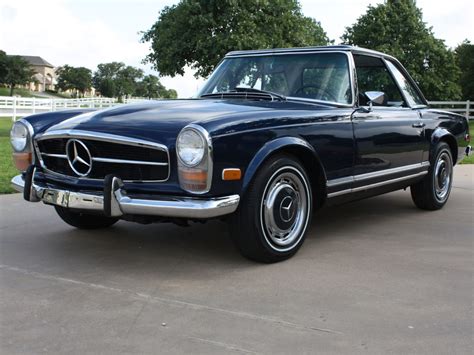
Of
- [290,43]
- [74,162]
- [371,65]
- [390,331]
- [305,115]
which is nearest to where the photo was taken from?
[390,331]

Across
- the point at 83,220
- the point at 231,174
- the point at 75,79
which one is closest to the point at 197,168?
the point at 231,174

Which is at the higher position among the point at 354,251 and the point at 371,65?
the point at 371,65

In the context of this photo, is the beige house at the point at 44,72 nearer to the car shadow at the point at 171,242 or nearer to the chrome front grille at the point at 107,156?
the car shadow at the point at 171,242

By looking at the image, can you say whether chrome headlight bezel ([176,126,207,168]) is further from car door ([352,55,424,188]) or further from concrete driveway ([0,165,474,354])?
car door ([352,55,424,188])

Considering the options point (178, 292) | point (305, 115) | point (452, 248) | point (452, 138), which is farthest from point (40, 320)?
point (452, 138)

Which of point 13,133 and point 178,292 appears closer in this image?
point 178,292

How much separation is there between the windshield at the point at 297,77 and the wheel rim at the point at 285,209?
3.29 feet

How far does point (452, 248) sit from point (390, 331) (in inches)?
77.2

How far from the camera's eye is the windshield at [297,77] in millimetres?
4699

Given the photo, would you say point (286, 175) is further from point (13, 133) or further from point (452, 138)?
point (452, 138)

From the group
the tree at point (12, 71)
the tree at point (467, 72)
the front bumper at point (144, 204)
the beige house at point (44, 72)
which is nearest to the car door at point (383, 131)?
the front bumper at point (144, 204)

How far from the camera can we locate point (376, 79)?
18.4ft

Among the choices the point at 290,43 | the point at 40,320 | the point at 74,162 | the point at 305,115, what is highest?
the point at 290,43

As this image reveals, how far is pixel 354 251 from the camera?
14.1 ft
